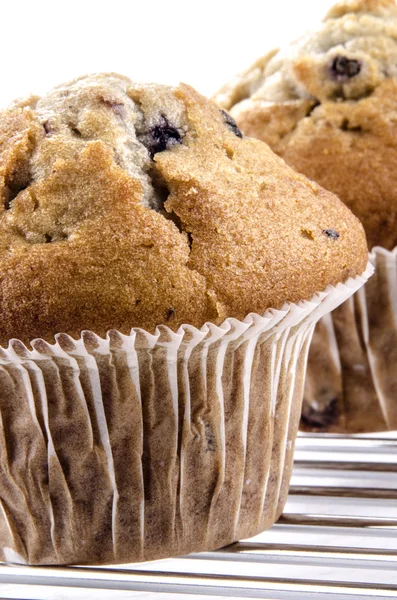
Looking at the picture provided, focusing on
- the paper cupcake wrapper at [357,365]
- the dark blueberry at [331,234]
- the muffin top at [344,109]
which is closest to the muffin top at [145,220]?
the dark blueberry at [331,234]

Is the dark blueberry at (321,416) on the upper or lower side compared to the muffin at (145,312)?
lower

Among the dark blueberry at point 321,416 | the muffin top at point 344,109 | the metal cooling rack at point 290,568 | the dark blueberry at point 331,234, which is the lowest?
the dark blueberry at point 321,416

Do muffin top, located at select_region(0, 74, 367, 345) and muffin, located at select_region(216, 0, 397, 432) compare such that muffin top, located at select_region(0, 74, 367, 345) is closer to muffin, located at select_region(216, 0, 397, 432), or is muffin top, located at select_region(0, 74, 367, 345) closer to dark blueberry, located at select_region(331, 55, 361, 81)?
muffin, located at select_region(216, 0, 397, 432)

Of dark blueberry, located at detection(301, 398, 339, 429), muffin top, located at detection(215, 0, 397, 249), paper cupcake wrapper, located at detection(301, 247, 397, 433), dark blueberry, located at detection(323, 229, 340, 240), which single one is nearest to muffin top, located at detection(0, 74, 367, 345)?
dark blueberry, located at detection(323, 229, 340, 240)

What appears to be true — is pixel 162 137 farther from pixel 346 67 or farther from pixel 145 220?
pixel 346 67

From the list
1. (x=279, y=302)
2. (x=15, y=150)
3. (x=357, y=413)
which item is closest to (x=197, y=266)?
(x=279, y=302)

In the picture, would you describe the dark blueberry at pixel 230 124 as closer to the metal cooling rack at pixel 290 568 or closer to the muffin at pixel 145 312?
the muffin at pixel 145 312

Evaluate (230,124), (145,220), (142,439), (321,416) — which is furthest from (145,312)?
(321,416)

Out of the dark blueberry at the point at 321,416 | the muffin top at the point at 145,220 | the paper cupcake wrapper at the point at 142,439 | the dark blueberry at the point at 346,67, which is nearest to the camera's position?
the muffin top at the point at 145,220
